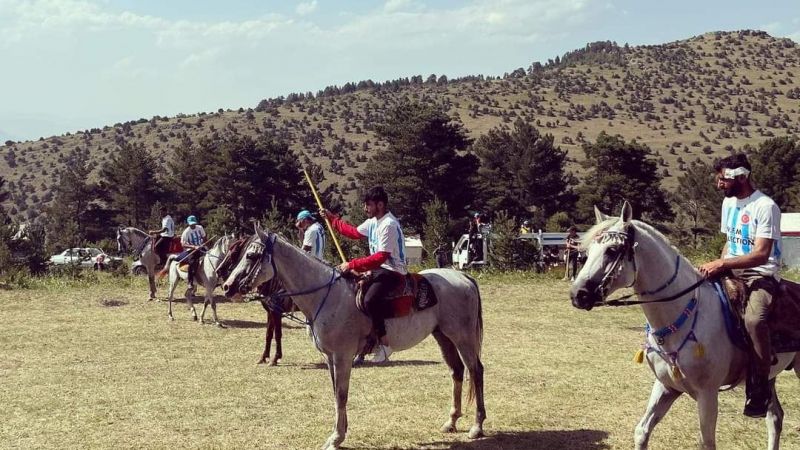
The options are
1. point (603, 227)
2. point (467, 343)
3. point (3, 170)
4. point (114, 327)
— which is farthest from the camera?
point (3, 170)

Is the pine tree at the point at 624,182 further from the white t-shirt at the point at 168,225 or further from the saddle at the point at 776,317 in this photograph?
the saddle at the point at 776,317

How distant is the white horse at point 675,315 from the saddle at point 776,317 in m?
0.11

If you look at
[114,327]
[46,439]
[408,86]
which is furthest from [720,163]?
[408,86]

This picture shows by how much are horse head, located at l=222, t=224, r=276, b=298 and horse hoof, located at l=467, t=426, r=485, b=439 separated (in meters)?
2.65

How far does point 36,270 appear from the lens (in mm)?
27234

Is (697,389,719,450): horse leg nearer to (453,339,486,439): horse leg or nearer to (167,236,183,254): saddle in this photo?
(453,339,486,439): horse leg

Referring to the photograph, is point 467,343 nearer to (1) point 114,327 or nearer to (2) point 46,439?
(2) point 46,439

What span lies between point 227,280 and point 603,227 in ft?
12.3

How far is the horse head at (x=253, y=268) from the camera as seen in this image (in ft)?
24.0

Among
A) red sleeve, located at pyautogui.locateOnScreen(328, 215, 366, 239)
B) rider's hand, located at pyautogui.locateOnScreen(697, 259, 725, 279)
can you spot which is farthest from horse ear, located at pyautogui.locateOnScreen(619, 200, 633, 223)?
red sleeve, located at pyautogui.locateOnScreen(328, 215, 366, 239)

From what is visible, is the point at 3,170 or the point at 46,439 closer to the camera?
the point at 46,439

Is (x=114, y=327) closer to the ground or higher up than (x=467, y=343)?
closer to the ground

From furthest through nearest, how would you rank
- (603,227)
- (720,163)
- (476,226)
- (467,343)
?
(476,226)
(467,343)
(720,163)
(603,227)

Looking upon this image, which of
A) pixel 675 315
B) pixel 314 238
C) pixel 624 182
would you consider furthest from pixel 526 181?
pixel 675 315
